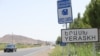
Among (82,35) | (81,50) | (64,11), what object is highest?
(64,11)

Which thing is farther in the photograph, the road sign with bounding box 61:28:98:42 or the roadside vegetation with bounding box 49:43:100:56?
the roadside vegetation with bounding box 49:43:100:56

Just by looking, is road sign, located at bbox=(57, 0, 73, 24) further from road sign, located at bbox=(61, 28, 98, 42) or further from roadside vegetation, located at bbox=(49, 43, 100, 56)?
road sign, located at bbox=(61, 28, 98, 42)

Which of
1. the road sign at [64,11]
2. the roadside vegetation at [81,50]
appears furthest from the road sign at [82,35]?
the roadside vegetation at [81,50]

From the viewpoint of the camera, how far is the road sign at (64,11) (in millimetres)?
13727

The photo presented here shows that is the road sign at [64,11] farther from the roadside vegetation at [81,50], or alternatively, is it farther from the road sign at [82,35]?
the road sign at [82,35]

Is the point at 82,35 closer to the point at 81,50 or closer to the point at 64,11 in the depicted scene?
the point at 64,11

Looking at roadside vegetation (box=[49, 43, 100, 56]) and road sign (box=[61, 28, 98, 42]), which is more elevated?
road sign (box=[61, 28, 98, 42])

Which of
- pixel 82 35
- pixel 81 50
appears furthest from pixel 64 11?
pixel 81 50

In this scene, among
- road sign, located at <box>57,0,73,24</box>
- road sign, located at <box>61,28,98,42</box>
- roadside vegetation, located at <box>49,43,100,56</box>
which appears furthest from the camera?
roadside vegetation, located at <box>49,43,100,56</box>

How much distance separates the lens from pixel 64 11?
14.0 meters

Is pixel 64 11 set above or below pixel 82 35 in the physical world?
above

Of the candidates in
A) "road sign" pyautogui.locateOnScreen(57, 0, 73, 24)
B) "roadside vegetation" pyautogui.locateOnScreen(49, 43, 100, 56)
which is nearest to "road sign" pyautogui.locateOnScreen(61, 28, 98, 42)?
"road sign" pyautogui.locateOnScreen(57, 0, 73, 24)

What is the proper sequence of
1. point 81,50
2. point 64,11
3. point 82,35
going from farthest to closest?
point 81,50
point 64,11
point 82,35

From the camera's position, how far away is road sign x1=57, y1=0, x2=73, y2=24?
1373 centimetres
